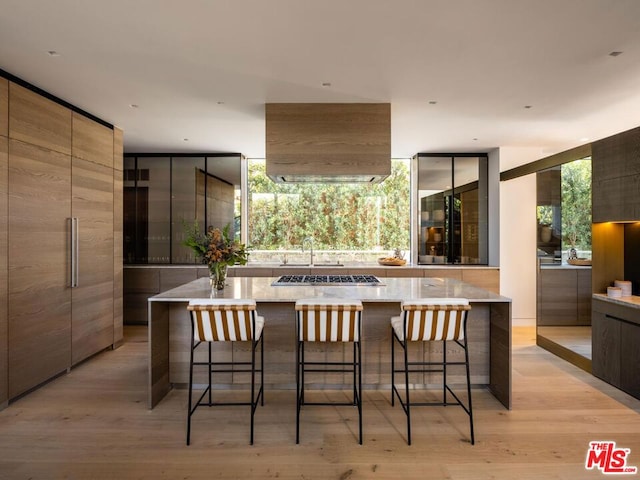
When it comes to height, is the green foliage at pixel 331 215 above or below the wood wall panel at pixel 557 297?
above

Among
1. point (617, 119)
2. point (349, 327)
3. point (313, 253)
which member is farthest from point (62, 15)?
point (617, 119)

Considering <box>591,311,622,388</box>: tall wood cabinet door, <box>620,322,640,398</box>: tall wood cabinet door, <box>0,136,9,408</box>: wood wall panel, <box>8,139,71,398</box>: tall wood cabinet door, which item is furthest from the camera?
<box>591,311,622,388</box>: tall wood cabinet door

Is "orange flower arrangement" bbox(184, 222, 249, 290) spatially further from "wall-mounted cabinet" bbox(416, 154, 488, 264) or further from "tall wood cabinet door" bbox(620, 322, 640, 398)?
"wall-mounted cabinet" bbox(416, 154, 488, 264)

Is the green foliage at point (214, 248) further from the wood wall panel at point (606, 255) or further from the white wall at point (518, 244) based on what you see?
the white wall at point (518, 244)

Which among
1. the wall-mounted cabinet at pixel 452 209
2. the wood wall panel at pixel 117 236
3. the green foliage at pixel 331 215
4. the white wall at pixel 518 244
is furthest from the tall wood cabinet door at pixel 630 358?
the wood wall panel at pixel 117 236

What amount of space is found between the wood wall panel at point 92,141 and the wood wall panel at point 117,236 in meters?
0.13

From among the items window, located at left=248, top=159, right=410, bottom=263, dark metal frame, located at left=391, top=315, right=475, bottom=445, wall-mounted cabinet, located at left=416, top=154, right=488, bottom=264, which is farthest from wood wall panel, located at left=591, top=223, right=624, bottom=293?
window, located at left=248, top=159, right=410, bottom=263

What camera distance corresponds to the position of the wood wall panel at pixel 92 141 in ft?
13.4

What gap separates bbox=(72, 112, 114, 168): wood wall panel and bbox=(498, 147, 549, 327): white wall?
5.44 m

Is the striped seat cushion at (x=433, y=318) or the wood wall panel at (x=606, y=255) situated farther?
the wood wall panel at (x=606, y=255)

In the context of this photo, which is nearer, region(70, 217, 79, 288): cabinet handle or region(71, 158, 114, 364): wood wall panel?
region(70, 217, 79, 288): cabinet handle

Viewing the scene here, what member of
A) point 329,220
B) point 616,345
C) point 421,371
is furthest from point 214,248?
point 616,345

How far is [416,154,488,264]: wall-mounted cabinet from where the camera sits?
20.7 ft

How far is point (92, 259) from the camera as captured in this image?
4.36 m
